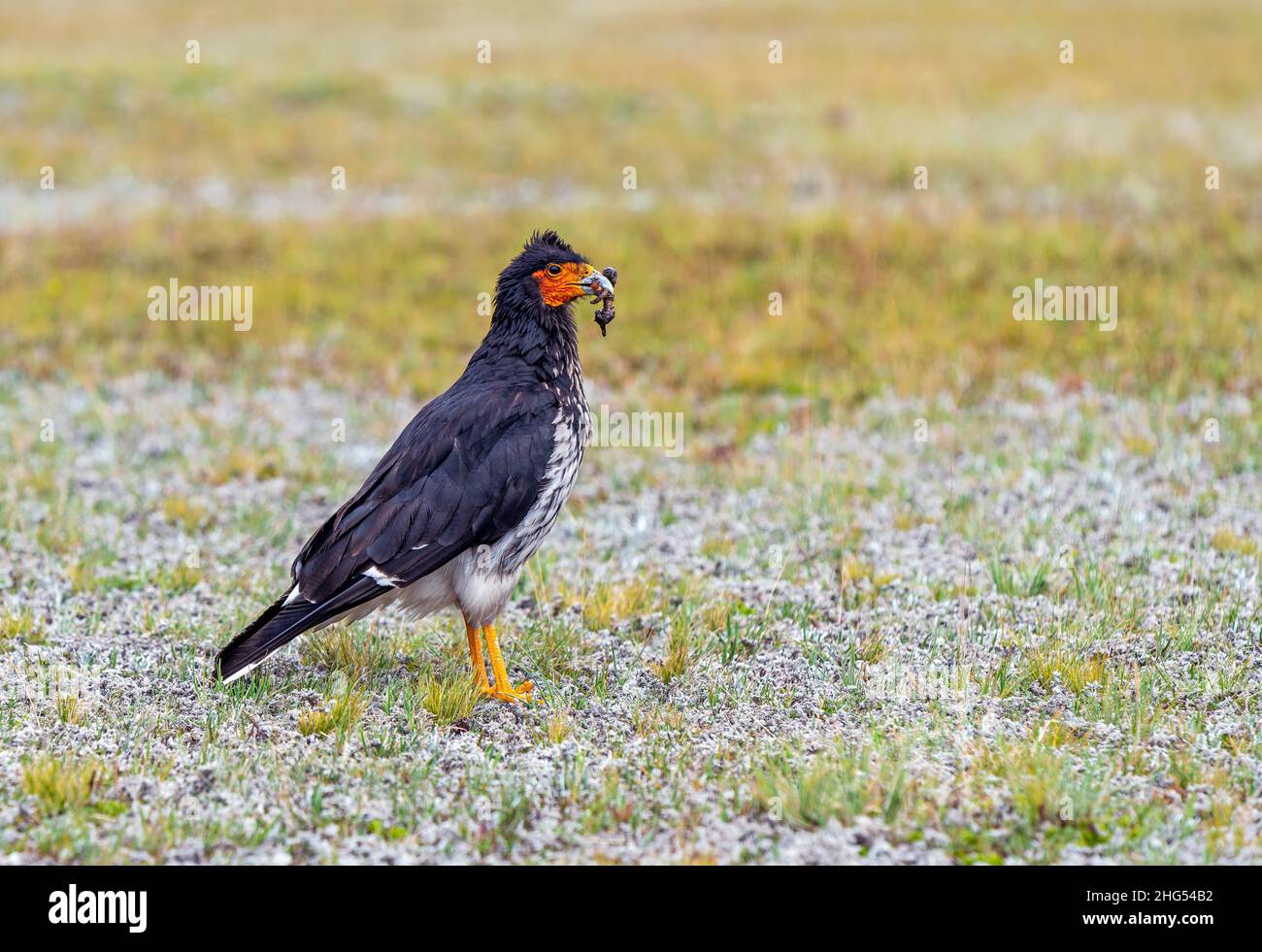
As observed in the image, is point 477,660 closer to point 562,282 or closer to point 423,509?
point 423,509

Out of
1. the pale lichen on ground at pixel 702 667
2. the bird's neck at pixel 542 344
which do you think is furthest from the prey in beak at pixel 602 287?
the pale lichen on ground at pixel 702 667

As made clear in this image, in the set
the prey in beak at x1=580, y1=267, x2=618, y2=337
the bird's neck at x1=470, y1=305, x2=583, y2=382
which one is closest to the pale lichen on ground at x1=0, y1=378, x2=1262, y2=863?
the bird's neck at x1=470, y1=305, x2=583, y2=382

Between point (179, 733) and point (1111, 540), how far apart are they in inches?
323

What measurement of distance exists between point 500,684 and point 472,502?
4.16 feet

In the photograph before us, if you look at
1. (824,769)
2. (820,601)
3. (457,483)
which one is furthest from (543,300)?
(824,769)

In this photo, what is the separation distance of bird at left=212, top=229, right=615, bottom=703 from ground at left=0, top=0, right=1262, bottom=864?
0.60 metres

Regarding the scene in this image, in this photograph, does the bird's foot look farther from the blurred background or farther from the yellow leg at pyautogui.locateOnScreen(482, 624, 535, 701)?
the blurred background

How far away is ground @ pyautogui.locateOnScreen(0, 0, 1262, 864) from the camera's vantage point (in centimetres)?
729

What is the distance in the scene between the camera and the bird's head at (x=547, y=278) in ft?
31.0

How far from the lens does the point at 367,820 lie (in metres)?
7.09

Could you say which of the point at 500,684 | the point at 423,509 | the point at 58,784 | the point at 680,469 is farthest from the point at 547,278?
the point at 680,469

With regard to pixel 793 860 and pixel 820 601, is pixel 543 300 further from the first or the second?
pixel 793 860

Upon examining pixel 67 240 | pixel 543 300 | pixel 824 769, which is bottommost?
pixel 824 769
